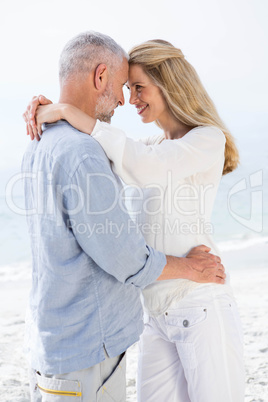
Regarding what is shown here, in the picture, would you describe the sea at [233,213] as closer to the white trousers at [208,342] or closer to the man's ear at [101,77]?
the white trousers at [208,342]

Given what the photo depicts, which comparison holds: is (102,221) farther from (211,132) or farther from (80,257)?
(211,132)

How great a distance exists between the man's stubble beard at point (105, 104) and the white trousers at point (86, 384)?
0.85m

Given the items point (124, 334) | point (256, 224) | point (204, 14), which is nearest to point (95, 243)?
point (124, 334)

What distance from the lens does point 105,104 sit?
1.66 m

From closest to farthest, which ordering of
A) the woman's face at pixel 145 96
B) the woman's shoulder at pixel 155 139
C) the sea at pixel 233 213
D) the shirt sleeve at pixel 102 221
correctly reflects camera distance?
the shirt sleeve at pixel 102 221 < the woman's face at pixel 145 96 < the woman's shoulder at pixel 155 139 < the sea at pixel 233 213

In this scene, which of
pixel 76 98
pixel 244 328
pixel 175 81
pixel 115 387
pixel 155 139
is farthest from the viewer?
pixel 244 328

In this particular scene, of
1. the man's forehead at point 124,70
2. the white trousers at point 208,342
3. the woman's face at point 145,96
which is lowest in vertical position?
the white trousers at point 208,342

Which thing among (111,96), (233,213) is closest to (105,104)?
(111,96)

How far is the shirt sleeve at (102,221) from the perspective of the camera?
4.41 ft

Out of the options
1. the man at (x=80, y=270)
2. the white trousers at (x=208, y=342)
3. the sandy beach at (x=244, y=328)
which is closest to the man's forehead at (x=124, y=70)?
the man at (x=80, y=270)

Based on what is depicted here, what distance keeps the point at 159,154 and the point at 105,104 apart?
0.27 metres

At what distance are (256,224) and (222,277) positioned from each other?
11876 millimetres

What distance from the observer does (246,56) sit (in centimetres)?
1933

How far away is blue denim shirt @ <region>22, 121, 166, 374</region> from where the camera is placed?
1.35 m
